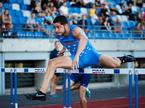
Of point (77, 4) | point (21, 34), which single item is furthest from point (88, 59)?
point (77, 4)

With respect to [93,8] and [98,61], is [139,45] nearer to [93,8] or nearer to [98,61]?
[93,8]

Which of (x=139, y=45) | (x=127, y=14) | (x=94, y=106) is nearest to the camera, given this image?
(x=94, y=106)

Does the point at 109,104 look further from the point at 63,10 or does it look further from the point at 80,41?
the point at 63,10

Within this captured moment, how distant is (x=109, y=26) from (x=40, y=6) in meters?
3.43

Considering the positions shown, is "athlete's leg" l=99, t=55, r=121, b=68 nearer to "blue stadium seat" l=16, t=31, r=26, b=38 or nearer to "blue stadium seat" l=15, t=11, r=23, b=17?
"blue stadium seat" l=16, t=31, r=26, b=38

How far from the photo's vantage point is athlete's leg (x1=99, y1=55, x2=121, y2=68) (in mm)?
9938

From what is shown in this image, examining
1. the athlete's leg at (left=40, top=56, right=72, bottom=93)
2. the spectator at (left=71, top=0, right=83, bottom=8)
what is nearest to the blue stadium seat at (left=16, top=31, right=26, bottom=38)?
the spectator at (left=71, top=0, right=83, bottom=8)

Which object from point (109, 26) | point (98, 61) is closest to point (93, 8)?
point (109, 26)

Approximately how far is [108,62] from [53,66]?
125 cm

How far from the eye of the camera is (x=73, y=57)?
9578 mm

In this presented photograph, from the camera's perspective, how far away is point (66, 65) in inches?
371

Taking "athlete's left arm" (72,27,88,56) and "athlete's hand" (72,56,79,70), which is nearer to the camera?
"athlete's hand" (72,56,79,70)

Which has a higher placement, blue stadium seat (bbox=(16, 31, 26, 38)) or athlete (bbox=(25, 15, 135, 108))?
blue stadium seat (bbox=(16, 31, 26, 38))

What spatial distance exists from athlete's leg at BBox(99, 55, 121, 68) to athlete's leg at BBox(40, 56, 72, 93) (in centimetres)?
79
